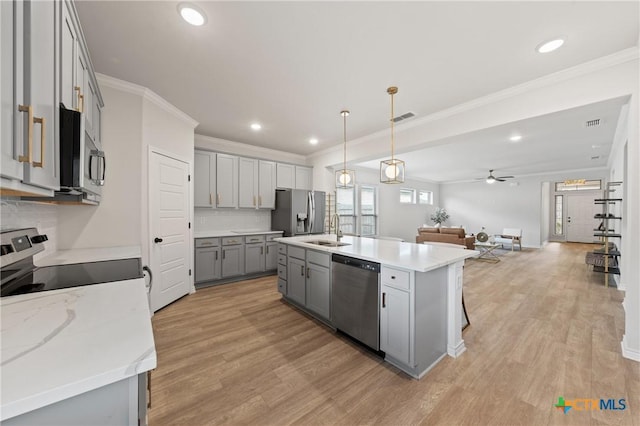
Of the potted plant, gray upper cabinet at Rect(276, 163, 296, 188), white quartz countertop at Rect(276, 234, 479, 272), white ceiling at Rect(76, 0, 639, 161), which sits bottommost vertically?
white quartz countertop at Rect(276, 234, 479, 272)

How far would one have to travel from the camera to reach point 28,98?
875mm

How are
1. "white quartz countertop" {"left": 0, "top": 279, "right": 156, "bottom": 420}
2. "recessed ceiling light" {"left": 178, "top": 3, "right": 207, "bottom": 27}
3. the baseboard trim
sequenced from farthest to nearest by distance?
the baseboard trim, "recessed ceiling light" {"left": 178, "top": 3, "right": 207, "bottom": 27}, "white quartz countertop" {"left": 0, "top": 279, "right": 156, "bottom": 420}

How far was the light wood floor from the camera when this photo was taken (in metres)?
1.63

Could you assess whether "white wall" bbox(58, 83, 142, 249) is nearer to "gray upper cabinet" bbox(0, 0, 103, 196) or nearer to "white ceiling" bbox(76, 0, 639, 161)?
"white ceiling" bbox(76, 0, 639, 161)

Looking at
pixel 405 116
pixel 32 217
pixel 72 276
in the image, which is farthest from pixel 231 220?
pixel 405 116

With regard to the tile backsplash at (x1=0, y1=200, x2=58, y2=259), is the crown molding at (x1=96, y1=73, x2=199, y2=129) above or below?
above

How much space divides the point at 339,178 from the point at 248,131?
1.96 m

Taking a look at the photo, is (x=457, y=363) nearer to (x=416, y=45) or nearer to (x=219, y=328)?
(x=219, y=328)

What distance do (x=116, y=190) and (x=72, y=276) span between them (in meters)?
1.62

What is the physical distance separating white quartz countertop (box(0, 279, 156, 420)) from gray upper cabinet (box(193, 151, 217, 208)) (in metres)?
3.34

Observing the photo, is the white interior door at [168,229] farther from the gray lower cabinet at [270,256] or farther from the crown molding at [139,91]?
the gray lower cabinet at [270,256]

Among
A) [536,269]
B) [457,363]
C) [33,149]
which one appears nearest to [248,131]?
[33,149]

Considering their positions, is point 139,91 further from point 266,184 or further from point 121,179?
point 266,184

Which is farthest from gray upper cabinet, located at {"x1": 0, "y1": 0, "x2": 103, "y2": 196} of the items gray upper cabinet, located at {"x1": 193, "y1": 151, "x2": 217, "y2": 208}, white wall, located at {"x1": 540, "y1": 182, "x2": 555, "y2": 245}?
white wall, located at {"x1": 540, "y1": 182, "x2": 555, "y2": 245}
